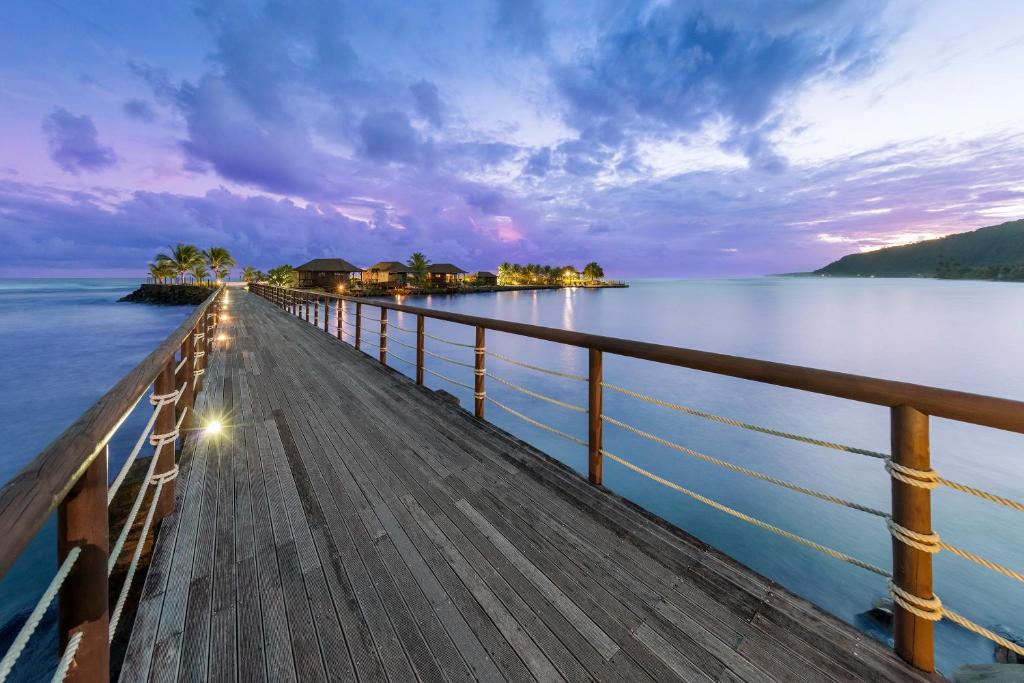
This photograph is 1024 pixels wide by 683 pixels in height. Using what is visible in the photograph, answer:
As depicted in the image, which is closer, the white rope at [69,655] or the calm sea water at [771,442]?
the white rope at [69,655]

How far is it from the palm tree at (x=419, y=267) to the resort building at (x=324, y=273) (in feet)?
30.3

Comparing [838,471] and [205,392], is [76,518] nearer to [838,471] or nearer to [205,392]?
[205,392]

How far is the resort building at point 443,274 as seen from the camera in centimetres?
6894

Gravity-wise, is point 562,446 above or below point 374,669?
below

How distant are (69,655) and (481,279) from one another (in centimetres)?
8742

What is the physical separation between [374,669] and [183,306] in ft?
192

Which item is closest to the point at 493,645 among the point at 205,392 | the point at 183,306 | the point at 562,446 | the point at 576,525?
the point at 576,525

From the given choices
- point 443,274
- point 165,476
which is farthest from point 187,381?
point 443,274

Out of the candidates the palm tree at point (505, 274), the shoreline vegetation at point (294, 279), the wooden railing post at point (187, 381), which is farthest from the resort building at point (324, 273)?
the wooden railing post at point (187, 381)

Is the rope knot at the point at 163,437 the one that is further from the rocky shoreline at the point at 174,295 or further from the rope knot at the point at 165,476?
the rocky shoreline at the point at 174,295

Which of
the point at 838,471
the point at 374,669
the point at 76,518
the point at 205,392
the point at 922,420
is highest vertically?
the point at 922,420

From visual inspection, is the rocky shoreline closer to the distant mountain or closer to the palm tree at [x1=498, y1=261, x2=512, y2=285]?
the palm tree at [x1=498, y1=261, x2=512, y2=285]

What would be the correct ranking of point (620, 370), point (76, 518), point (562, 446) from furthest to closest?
point (620, 370), point (562, 446), point (76, 518)

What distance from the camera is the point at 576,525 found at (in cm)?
226
